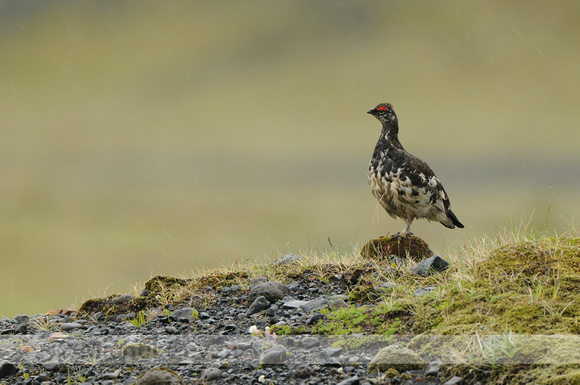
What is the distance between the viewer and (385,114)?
34.8 feet

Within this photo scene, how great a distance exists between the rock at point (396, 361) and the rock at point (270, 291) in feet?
8.77

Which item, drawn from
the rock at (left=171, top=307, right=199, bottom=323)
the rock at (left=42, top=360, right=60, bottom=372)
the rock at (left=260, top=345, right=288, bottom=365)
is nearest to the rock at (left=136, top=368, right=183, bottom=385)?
the rock at (left=260, top=345, right=288, bottom=365)

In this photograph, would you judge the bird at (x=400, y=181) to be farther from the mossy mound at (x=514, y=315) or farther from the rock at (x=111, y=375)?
the rock at (x=111, y=375)

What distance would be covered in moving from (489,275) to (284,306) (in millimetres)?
2564

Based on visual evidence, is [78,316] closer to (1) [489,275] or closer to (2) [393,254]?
(2) [393,254]

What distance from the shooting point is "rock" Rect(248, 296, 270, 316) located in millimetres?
7254

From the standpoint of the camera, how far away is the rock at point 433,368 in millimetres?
4648

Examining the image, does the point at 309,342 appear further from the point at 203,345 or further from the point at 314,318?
the point at 203,345

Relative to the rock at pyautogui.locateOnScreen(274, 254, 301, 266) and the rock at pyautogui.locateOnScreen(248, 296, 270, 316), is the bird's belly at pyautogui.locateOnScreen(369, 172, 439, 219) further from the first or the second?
the rock at pyautogui.locateOnScreen(248, 296, 270, 316)

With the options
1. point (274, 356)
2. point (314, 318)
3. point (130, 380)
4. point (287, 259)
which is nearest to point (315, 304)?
point (314, 318)

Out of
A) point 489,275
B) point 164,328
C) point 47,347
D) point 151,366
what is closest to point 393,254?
point 489,275

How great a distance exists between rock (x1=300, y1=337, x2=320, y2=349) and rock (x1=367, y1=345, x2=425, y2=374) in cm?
92

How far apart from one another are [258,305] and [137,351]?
1.72 m

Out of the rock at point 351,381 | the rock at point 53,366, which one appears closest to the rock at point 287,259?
the rock at point 53,366
